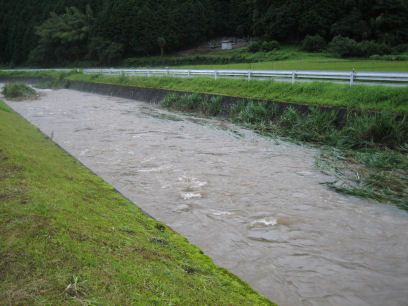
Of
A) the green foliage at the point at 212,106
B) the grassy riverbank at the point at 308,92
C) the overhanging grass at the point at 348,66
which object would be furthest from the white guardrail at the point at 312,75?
the overhanging grass at the point at 348,66

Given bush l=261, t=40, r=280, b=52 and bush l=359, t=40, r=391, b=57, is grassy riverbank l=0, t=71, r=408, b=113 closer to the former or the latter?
bush l=359, t=40, r=391, b=57

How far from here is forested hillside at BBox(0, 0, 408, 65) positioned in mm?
37312

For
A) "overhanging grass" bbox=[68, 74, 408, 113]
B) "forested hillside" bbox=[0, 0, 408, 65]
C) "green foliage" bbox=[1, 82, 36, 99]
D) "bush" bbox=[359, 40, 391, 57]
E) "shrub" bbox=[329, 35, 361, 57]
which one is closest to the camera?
"overhanging grass" bbox=[68, 74, 408, 113]

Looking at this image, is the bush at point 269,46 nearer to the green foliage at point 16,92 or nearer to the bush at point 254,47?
the bush at point 254,47

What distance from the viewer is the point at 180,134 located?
11359 mm

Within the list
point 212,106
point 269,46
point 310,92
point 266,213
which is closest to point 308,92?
point 310,92

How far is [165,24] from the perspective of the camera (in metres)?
47.6

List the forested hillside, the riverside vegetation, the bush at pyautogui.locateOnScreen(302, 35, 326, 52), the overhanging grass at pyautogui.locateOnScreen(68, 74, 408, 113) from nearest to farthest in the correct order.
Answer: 1. the riverside vegetation
2. the overhanging grass at pyautogui.locateOnScreen(68, 74, 408, 113)
3. the bush at pyautogui.locateOnScreen(302, 35, 326, 52)
4. the forested hillside

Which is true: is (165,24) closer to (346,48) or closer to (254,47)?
(254,47)

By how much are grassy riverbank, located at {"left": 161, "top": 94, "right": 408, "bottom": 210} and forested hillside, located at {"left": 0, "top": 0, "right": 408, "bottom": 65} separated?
88.0 ft

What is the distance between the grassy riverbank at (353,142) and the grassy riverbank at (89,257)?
3.94 m

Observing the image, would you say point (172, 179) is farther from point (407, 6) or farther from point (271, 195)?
point (407, 6)

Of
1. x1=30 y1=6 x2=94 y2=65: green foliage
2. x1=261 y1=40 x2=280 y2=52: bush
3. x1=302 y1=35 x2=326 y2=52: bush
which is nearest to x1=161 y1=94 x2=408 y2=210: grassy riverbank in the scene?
x1=302 y1=35 x2=326 y2=52: bush

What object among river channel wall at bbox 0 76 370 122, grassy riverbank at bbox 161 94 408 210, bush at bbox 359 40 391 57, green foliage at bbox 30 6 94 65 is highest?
green foliage at bbox 30 6 94 65
